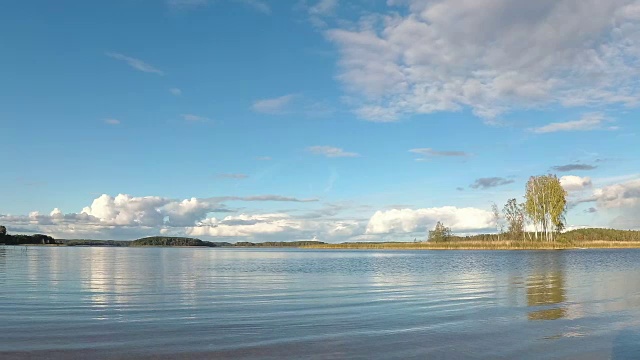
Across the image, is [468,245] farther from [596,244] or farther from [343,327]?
[343,327]

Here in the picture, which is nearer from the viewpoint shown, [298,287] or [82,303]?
[82,303]

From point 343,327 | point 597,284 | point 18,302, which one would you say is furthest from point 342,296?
point 597,284

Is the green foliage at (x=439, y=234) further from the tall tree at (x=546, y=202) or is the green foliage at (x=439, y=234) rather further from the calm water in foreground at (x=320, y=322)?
the calm water in foreground at (x=320, y=322)

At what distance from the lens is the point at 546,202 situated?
106 m

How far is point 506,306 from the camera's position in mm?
20406

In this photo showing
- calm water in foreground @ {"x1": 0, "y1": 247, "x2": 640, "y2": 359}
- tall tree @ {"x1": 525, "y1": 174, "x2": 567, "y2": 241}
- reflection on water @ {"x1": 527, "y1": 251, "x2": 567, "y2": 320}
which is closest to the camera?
calm water in foreground @ {"x1": 0, "y1": 247, "x2": 640, "y2": 359}

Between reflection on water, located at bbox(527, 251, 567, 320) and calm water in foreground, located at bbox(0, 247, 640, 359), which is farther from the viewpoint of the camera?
reflection on water, located at bbox(527, 251, 567, 320)

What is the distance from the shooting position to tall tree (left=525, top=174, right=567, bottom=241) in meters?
105

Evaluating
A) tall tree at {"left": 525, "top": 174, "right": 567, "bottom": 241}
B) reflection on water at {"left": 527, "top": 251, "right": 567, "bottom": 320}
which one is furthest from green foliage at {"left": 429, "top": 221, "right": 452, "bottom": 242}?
reflection on water at {"left": 527, "top": 251, "right": 567, "bottom": 320}

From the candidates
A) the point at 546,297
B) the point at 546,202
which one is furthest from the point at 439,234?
the point at 546,297

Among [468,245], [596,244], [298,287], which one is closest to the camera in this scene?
[298,287]

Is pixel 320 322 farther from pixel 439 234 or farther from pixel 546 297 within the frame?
pixel 439 234

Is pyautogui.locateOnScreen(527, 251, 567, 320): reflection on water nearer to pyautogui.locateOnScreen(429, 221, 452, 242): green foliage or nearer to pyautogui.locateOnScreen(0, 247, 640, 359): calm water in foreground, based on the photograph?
pyautogui.locateOnScreen(0, 247, 640, 359): calm water in foreground

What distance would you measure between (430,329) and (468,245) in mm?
103346
